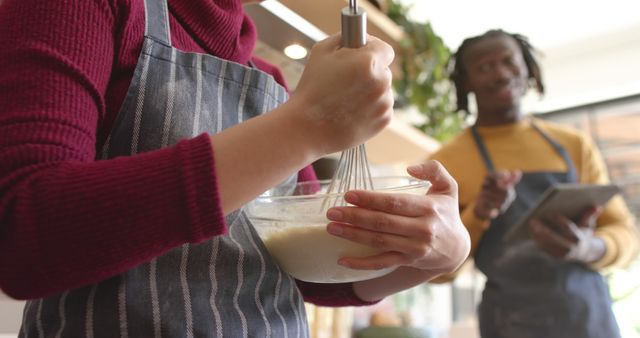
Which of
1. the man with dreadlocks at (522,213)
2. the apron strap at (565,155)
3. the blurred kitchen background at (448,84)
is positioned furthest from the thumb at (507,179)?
the blurred kitchen background at (448,84)

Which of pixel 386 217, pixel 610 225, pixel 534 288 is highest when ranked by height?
pixel 386 217

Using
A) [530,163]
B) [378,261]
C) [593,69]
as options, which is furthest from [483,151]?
[593,69]

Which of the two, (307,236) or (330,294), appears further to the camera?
(330,294)

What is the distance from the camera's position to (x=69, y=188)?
0.35 meters

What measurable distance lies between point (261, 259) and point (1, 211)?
22cm

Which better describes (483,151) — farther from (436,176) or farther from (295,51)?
(436,176)

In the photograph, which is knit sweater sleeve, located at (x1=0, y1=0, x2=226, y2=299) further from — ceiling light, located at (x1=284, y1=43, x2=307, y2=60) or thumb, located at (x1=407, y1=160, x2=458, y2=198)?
ceiling light, located at (x1=284, y1=43, x2=307, y2=60)

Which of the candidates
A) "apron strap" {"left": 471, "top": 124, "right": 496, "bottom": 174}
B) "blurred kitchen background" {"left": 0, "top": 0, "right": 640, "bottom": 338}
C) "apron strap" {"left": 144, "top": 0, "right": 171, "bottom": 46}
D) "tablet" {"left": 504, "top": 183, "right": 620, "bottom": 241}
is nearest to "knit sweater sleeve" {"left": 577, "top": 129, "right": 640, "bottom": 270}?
"tablet" {"left": 504, "top": 183, "right": 620, "bottom": 241}

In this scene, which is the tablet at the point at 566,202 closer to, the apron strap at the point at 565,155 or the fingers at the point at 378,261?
the apron strap at the point at 565,155

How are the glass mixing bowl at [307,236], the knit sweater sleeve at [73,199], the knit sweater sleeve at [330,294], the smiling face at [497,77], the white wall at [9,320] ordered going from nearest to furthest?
the knit sweater sleeve at [73,199] → the glass mixing bowl at [307,236] → the knit sweater sleeve at [330,294] → the white wall at [9,320] → the smiling face at [497,77]

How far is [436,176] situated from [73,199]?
0.98 feet

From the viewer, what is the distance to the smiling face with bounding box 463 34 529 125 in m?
1.39

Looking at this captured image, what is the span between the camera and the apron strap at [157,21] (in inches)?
18.8

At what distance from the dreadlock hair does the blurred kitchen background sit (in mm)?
154
